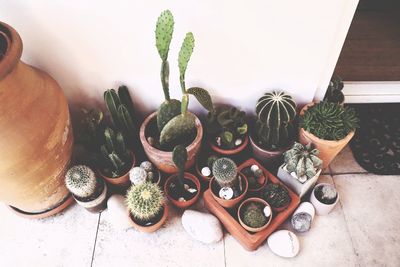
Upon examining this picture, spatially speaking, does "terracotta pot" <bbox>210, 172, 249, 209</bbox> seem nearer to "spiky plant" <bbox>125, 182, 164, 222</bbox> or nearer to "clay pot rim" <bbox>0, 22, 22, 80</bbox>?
"spiky plant" <bbox>125, 182, 164, 222</bbox>

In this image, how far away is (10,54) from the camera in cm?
108

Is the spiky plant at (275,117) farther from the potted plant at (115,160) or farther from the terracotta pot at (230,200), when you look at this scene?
the potted plant at (115,160)

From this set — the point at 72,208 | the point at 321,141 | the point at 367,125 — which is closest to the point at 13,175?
the point at 72,208

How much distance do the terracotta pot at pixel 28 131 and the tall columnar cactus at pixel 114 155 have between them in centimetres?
15

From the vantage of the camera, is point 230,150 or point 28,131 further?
point 230,150

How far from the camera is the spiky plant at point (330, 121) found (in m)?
1.38

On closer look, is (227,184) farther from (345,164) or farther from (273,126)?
(345,164)

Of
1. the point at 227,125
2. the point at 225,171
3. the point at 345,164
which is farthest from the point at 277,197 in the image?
the point at 345,164

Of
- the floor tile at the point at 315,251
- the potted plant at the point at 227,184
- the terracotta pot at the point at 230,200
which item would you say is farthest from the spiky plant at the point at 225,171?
the floor tile at the point at 315,251

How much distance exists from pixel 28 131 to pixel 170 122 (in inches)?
20.2

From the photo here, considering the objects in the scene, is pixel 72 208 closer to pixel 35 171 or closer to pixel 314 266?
pixel 35 171

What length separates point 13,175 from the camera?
1222 mm

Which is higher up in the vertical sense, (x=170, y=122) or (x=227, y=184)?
(x=170, y=122)

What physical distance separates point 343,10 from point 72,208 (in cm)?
144
